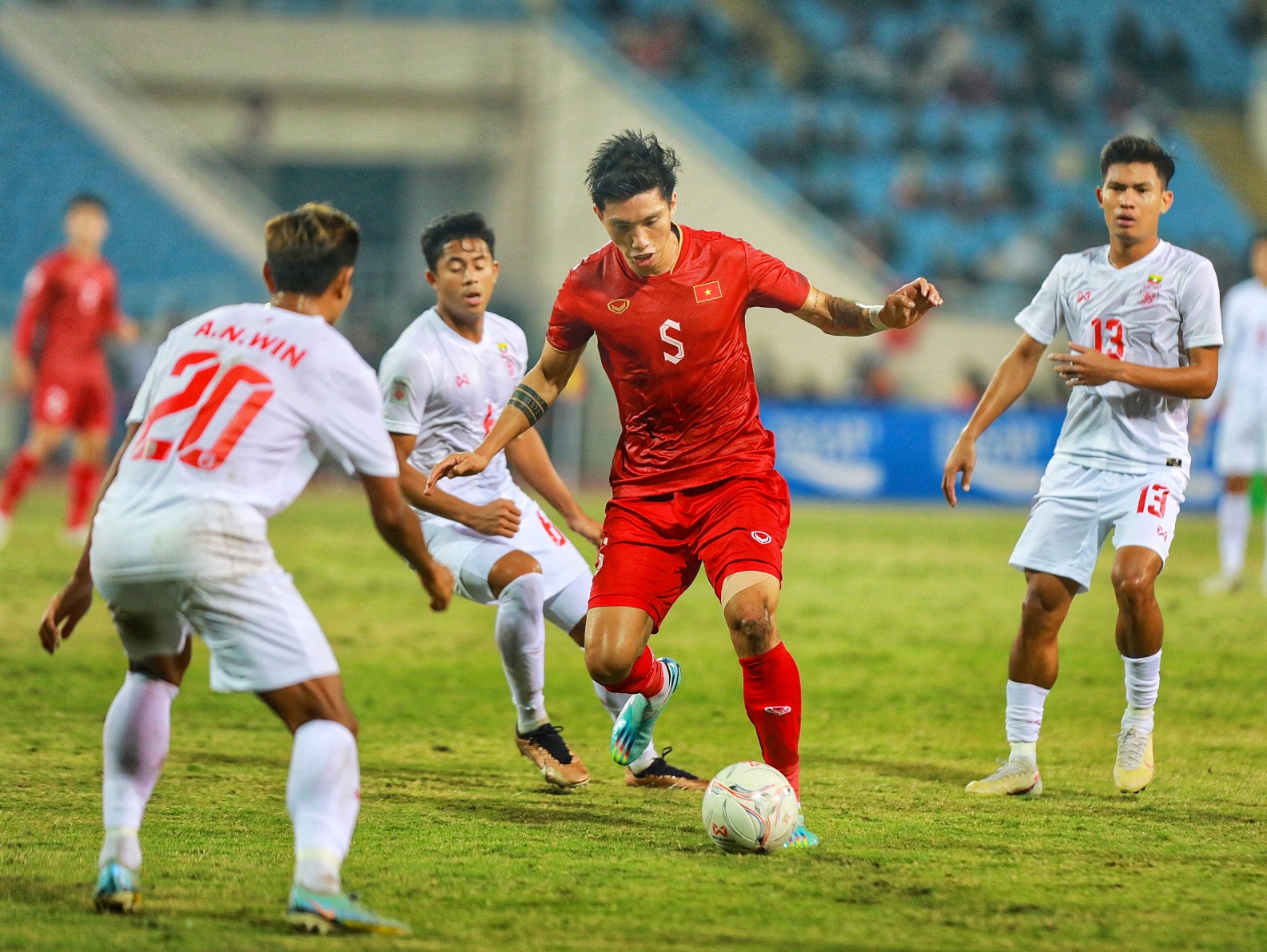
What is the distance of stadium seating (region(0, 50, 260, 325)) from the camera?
25.6 m

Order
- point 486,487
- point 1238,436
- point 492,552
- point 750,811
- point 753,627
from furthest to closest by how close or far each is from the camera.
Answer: point 1238,436 < point 486,487 < point 492,552 < point 753,627 < point 750,811

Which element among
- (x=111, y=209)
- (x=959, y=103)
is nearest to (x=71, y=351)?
(x=111, y=209)

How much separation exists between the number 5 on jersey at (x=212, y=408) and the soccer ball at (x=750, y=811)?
2039 mm

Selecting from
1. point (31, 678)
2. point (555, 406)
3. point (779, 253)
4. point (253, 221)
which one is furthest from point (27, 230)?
point (31, 678)

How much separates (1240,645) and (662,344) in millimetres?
5941

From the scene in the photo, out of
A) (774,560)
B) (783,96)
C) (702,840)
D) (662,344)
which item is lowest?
(702,840)

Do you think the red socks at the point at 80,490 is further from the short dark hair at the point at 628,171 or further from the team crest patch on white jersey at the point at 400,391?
the short dark hair at the point at 628,171

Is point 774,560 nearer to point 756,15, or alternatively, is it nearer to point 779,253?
point 779,253

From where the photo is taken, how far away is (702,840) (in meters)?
5.35

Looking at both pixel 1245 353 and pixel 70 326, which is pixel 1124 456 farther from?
pixel 70 326

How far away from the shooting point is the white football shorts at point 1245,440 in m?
12.5

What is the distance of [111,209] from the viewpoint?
26500 millimetres

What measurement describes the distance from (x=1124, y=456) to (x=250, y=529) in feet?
11.9

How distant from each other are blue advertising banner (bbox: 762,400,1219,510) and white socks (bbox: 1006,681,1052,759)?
14143 millimetres
